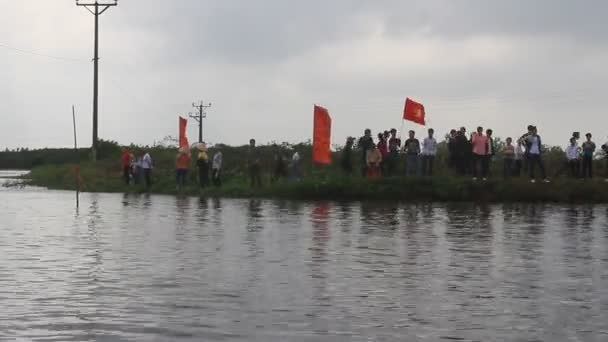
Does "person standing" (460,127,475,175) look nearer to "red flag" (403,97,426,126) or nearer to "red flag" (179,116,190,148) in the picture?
"red flag" (403,97,426,126)

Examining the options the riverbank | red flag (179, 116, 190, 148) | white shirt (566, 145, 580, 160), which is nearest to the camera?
the riverbank

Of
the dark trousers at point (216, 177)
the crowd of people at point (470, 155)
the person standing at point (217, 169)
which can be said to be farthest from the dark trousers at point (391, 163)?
the dark trousers at point (216, 177)

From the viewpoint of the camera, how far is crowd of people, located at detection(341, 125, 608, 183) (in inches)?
1524

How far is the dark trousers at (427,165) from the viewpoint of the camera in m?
40.2

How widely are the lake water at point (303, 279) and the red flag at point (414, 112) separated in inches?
562

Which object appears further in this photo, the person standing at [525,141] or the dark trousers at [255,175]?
the dark trousers at [255,175]

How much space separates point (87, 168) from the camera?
62.8m

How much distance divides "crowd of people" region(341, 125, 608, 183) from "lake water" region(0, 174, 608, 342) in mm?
10769

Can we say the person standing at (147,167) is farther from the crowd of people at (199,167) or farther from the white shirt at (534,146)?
the white shirt at (534,146)

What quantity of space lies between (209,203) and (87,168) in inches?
1061

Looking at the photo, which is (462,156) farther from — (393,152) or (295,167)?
(295,167)

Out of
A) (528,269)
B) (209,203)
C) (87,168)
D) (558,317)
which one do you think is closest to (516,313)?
(558,317)

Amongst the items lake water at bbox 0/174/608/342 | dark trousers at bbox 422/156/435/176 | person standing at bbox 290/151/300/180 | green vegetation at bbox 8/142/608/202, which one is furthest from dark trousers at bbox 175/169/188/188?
lake water at bbox 0/174/608/342

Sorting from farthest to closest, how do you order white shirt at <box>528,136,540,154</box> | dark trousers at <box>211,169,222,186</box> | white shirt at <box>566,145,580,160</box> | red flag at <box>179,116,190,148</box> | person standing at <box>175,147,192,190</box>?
red flag at <box>179,116,190,148</box>, person standing at <box>175,147,192,190</box>, dark trousers at <box>211,169,222,186</box>, white shirt at <box>566,145,580,160</box>, white shirt at <box>528,136,540,154</box>
